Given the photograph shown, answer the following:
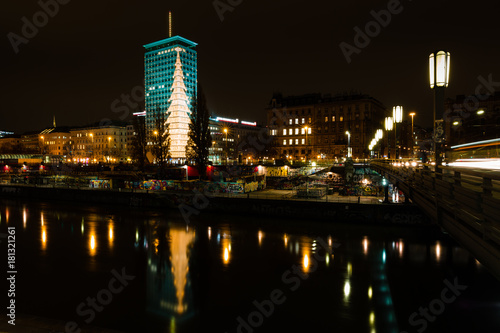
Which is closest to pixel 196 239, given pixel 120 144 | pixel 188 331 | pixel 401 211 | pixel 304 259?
pixel 304 259

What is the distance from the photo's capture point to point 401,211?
2562 cm

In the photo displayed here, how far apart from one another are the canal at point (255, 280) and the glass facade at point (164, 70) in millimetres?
116042

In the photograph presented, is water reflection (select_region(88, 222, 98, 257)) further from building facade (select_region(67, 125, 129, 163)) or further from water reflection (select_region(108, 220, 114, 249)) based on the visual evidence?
building facade (select_region(67, 125, 129, 163))

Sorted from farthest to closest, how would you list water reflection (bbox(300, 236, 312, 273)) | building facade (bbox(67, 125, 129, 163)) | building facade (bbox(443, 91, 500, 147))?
building facade (bbox(67, 125, 129, 163)) → building facade (bbox(443, 91, 500, 147)) → water reflection (bbox(300, 236, 312, 273))

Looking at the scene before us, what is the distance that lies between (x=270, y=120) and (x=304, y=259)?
3296 inches

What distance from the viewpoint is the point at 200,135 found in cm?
5016

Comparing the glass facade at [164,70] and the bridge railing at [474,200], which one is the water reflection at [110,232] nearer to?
the bridge railing at [474,200]

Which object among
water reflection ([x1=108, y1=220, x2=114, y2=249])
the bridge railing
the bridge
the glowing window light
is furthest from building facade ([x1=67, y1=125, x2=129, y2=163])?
the bridge

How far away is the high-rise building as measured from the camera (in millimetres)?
127688

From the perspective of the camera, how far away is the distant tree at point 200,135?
49281 mm

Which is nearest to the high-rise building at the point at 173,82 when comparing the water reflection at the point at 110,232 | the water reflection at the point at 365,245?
the water reflection at the point at 110,232

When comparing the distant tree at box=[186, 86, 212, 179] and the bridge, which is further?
the distant tree at box=[186, 86, 212, 179]

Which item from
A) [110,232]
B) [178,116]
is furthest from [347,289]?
[178,116]

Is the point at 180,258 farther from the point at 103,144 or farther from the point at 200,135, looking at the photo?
the point at 103,144
